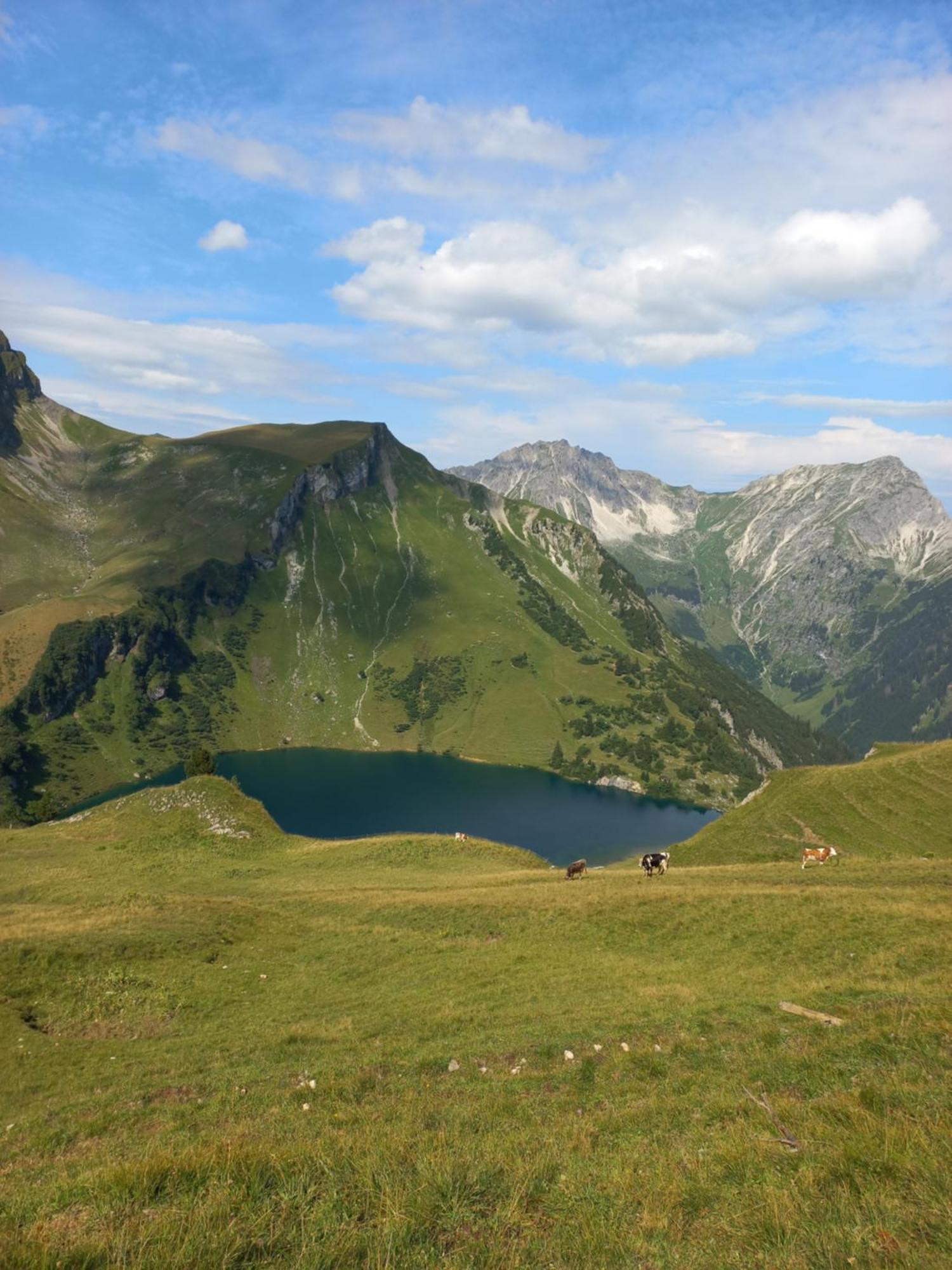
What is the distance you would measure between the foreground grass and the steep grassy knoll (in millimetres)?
15158

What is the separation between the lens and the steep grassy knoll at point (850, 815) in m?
53.6

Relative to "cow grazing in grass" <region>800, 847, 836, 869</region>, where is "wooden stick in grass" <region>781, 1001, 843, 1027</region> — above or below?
above

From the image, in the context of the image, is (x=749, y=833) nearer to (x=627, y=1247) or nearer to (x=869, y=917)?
(x=869, y=917)

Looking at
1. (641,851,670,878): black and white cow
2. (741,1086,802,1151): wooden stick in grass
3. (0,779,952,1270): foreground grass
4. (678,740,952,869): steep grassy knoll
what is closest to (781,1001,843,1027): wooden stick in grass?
(0,779,952,1270): foreground grass

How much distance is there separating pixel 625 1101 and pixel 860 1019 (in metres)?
7.43

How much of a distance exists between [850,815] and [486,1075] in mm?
53552

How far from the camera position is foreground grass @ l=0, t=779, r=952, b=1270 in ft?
27.5

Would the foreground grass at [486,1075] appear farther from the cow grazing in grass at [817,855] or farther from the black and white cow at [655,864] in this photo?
the black and white cow at [655,864]

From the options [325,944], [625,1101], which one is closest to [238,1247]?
[625,1101]

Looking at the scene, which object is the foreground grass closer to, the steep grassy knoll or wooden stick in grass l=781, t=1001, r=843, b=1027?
wooden stick in grass l=781, t=1001, r=843, b=1027

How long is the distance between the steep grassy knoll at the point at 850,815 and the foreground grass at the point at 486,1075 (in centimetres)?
1516

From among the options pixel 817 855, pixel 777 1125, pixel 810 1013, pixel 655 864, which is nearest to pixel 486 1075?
pixel 777 1125

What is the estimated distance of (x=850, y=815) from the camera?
191ft

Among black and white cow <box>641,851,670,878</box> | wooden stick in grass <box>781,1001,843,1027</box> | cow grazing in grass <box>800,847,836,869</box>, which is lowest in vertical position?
black and white cow <box>641,851,670,878</box>
